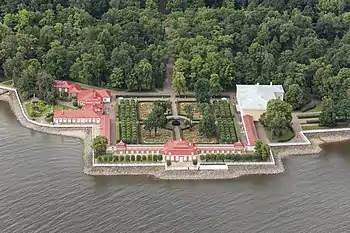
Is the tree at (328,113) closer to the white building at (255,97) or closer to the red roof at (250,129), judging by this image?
the white building at (255,97)

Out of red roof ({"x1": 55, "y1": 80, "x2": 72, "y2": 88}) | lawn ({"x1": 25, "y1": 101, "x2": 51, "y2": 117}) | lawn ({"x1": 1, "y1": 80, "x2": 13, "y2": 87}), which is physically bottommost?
lawn ({"x1": 25, "y1": 101, "x2": 51, "y2": 117})

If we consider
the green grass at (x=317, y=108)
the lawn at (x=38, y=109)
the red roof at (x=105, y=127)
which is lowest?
the red roof at (x=105, y=127)

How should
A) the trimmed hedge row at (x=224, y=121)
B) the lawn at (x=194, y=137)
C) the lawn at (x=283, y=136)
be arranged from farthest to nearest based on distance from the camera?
the lawn at (x=283, y=136) < the lawn at (x=194, y=137) < the trimmed hedge row at (x=224, y=121)

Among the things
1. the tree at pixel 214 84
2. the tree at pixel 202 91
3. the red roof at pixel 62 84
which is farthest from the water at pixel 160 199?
the tree at pixel 214 84

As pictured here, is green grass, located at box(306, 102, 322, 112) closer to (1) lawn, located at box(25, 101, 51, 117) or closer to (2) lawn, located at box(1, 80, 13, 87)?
(1) lawn, located at box(25, 101, 51, 117)

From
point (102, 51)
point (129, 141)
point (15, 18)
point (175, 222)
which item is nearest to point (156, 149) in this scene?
point (129, 141)

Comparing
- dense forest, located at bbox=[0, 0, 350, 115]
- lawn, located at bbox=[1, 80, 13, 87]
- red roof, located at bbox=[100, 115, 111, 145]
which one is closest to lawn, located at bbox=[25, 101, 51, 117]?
dense forest, located at bbox=[0, 0, 350, 115]

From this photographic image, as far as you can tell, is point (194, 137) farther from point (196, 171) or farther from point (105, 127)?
point (105, 127)
